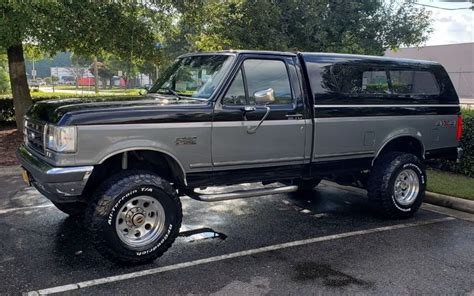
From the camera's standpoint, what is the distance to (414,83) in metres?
→ 6.57

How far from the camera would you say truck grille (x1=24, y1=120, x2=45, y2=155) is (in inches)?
184

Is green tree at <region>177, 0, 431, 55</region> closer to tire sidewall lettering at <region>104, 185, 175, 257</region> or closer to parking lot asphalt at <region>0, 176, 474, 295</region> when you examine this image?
parking lot asphalt at <region>0, 176, 474, 295</region>

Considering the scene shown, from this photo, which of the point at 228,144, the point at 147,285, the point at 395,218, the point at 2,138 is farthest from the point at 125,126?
the point at 2,138

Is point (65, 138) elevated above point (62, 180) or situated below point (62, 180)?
above

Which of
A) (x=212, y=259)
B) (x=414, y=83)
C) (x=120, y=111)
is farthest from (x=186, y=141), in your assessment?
(x=414, y=83)

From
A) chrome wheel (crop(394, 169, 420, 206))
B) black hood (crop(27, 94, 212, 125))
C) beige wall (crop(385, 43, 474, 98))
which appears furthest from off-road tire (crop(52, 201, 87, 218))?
beige wall (crop(385, 43, 474, 98))

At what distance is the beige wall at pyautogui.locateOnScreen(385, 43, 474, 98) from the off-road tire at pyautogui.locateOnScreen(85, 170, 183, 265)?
47.1m

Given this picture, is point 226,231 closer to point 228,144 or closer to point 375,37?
point 228,144

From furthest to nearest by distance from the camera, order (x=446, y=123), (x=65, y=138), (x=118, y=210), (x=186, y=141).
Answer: (x=446, y=123) → (x=186, y=141) → (x=118, y=210) → (x=65, y=138)

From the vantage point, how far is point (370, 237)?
5.57 m

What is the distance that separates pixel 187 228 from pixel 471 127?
5.61 meters

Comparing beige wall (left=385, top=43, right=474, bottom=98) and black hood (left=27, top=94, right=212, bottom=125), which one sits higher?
beige wall (left=385, top=43, right=474, bottom=98)

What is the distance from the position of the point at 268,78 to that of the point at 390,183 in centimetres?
224

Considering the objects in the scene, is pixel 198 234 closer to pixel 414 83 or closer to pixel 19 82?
pixel 414 83
